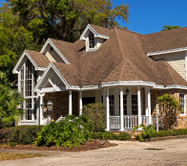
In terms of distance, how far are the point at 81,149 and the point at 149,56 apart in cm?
1456

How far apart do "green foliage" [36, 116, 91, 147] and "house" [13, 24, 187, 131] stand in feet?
14.8

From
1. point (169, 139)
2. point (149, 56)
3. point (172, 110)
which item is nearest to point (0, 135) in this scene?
point (169, 139)

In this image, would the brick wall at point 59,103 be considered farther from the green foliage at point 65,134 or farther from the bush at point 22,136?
the green foliage at point 65,134

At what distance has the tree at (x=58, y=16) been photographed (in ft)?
129

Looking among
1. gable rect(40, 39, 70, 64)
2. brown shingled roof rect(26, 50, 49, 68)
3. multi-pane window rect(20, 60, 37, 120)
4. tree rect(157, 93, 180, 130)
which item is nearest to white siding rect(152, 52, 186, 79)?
tree rect(157, 93, 180, 130)

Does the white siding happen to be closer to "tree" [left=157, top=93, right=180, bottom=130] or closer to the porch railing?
"tree" [left=157, top=93, right=180, bottom=130]

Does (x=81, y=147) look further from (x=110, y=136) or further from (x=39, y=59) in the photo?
(x=39, y=59)

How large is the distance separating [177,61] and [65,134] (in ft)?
45.1

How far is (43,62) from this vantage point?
27203mm

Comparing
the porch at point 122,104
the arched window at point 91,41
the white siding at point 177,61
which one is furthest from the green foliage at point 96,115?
the white siding at point 177,61

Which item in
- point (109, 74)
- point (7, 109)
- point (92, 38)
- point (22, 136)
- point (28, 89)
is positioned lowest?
point (22, 136)

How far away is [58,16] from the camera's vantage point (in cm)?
4138

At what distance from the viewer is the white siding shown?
25.5 metres

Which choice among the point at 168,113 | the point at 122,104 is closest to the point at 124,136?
Answer: the point at 122,104
